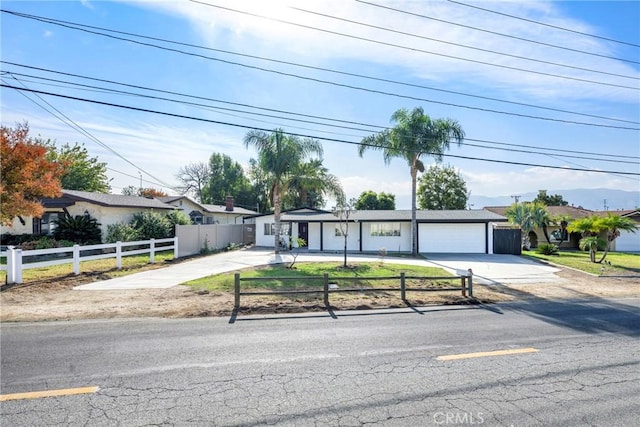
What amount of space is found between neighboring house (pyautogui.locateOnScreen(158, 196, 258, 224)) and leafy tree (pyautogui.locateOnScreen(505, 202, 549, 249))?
95.7 feet

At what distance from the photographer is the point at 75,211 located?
77.2 feet

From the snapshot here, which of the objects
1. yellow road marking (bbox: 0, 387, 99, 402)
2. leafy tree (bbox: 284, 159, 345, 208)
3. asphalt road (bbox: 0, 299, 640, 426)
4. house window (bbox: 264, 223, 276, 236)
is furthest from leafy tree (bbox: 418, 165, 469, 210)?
yellow road marking (bbox: 0, 387, 99, 402)

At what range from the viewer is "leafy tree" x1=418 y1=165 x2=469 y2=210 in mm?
45938

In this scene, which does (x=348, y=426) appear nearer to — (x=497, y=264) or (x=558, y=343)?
(x=558, y=343)

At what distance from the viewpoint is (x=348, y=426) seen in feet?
12.4

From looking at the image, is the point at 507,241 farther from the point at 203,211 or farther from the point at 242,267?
the point at 203,211

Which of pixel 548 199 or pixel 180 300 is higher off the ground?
pixel 548 199

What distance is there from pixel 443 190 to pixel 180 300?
42330 mm

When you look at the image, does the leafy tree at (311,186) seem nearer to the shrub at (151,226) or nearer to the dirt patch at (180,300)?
the shrub at (151,226)

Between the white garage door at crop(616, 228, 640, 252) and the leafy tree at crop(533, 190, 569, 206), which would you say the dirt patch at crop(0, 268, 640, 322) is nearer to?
the white garage door at crop(616, 228, 640, 252)

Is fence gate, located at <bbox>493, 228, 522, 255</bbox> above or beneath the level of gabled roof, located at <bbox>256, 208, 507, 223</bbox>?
beneath

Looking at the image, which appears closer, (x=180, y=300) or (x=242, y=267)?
(x=180, y=300)

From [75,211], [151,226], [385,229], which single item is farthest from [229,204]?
[385,229]

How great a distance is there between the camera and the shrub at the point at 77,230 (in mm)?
21969
